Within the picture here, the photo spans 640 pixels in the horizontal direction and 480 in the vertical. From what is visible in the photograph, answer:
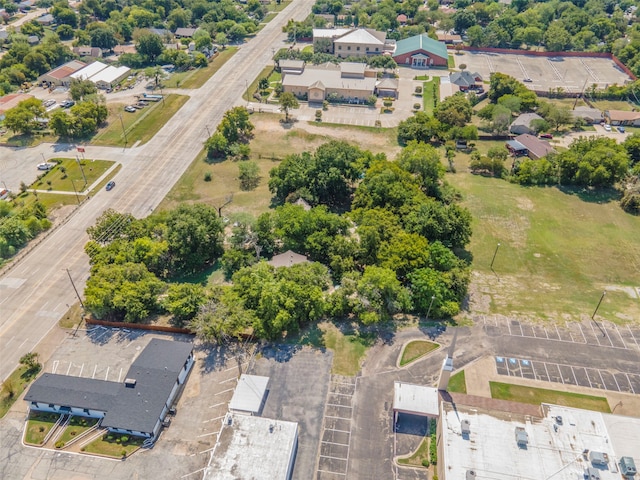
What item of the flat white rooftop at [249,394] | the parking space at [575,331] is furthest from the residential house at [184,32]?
the parking space at [575,331]

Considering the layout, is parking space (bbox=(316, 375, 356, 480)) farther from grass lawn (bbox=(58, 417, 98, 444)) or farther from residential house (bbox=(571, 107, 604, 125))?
residential house (bbox=(571, 107, 604, 125))

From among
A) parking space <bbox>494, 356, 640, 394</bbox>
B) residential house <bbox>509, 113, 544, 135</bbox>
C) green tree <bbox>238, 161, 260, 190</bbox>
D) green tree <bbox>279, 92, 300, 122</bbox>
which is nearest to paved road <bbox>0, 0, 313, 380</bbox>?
green tree <bbox>238, 161, 260, 190</bbox>

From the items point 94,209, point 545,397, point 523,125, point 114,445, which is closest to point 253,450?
point 114,445

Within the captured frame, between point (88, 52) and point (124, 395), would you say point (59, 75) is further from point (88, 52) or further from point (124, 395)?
point (124, 395)

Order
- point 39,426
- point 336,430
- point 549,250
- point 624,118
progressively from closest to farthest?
1. point 336,430
2. point 39,426
3. point 549,250
4. point 624,118

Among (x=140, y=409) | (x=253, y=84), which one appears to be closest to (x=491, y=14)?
(x=253, y=84)
